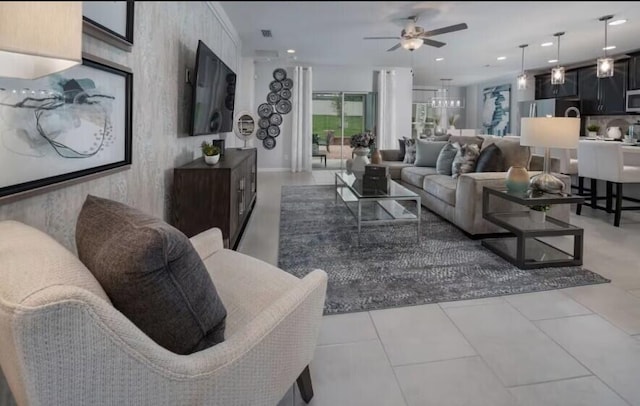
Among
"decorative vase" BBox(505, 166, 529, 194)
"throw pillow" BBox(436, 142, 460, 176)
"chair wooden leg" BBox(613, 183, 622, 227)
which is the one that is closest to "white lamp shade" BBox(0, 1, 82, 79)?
"decorative vase" BBox(505, 166, 529, 194)

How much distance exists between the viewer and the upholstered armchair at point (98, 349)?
2.50ft

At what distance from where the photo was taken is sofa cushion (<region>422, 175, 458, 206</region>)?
4.04 meters

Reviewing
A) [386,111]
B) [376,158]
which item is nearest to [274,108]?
[386,111]

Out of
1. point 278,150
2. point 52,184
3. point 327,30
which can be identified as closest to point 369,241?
point 52,184

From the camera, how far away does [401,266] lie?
119 inches

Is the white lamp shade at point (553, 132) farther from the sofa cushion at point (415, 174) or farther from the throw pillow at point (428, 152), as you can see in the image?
the throw pillow at point (428, 152)

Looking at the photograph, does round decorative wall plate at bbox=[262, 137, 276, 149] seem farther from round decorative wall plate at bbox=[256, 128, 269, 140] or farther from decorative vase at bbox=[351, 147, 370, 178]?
decorative vase at bbox=[351, 147, 370, 178]

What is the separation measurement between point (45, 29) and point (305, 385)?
1414 mm

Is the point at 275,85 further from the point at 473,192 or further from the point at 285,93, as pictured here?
the point at 473,192

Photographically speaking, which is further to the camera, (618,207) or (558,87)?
(558,87)

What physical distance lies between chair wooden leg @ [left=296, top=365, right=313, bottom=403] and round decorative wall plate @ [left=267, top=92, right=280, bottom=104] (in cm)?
790

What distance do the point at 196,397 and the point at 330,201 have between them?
15.1ft

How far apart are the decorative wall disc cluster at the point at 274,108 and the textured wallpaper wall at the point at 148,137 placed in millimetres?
5608

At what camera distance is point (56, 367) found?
0.79 m
